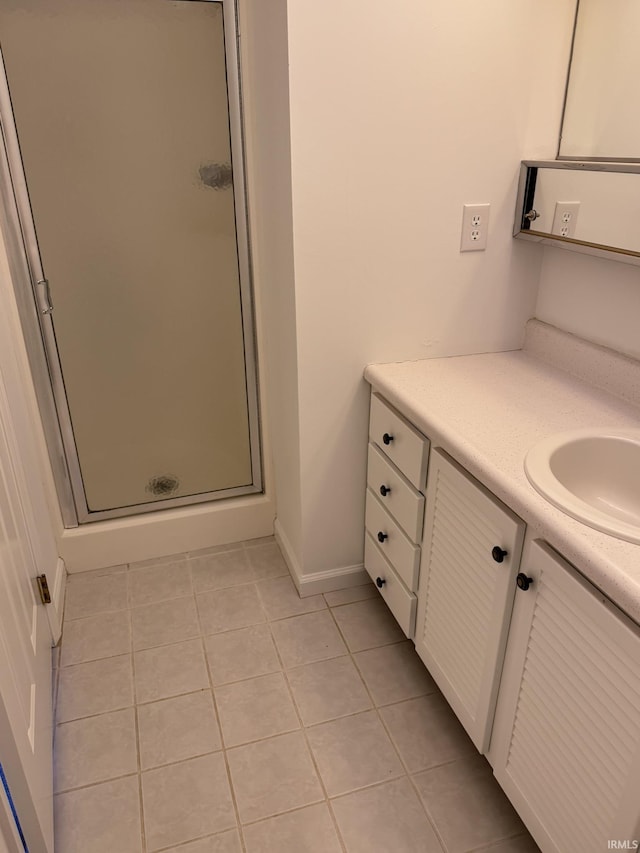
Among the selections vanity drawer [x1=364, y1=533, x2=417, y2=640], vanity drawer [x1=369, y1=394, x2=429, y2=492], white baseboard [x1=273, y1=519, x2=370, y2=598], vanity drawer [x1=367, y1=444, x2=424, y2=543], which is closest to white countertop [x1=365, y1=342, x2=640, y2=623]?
vanity drawer [x1=369, y1=394, x2=429, y2=492]

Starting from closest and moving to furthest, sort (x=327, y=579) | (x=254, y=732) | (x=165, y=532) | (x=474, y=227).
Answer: (x=254, y=732), (x=474, y=227), (x=327, y=579), (x=165, y=532)

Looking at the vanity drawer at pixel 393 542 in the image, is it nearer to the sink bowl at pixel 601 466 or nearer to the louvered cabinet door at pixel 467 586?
the louvered cabinet door at pixel 467 586

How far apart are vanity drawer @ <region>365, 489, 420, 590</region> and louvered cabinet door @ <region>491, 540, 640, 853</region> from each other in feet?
1.41

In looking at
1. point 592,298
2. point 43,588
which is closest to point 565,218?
point 592,298

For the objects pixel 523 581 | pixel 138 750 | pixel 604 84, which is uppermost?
pixel 604 84

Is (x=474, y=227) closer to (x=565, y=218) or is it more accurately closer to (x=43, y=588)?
(x=565, y=218)

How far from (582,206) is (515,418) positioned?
0.60 meters

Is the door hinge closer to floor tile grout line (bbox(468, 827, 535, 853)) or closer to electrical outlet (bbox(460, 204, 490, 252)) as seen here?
floor tile grout line (bbox(468, 827, 535, 853))

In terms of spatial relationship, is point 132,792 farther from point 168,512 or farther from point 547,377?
point 547,377

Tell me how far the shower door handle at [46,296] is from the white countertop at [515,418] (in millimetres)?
1026

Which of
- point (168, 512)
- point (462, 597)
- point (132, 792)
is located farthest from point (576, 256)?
point (132, 792)

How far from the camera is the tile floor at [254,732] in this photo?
1.40m

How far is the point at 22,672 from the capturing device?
4.36ft

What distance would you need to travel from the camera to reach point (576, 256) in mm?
1688
